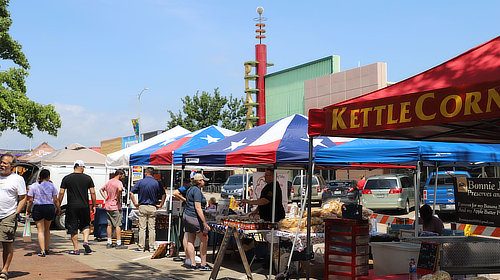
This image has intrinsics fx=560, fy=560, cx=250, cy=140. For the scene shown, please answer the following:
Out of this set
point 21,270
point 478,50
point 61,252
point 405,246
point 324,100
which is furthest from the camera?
point 324,100

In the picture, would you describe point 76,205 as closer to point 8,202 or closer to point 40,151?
point 8,202

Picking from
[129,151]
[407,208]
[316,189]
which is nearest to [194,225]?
[129,151]

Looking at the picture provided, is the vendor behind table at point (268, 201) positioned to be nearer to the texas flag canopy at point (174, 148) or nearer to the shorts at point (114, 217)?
the texas flag canopy at point (174, 148)

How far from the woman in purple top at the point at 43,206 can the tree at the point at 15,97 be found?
11.2 metres

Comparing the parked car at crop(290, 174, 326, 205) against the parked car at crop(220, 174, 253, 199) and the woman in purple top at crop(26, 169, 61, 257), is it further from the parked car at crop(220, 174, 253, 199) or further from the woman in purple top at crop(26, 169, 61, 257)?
the woman in purple top at crop(26, 169, 61, 257)

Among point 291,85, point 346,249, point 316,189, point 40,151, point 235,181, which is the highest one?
point 291,85

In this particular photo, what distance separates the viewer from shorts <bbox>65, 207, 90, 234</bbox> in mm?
12445

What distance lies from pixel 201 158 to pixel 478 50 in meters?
7.09

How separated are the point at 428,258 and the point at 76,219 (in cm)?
860

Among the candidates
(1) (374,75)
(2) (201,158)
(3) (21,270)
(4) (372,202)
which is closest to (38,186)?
(3) (21,270)

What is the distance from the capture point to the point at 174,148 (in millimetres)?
13742

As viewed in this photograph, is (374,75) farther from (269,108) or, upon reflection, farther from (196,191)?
(196,191)

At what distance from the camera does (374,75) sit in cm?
3941

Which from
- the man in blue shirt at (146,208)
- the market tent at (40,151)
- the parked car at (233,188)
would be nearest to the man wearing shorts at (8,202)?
the man in blue shirt at (146,208)
